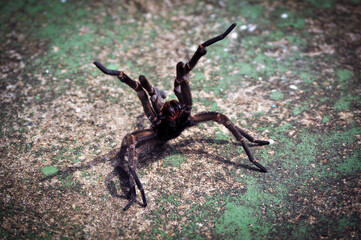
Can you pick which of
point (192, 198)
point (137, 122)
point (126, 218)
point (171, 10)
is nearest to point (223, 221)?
point (192, 198)

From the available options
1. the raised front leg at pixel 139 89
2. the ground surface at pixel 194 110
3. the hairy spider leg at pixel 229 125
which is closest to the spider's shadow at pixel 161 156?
the ground surface at pixel 194 110

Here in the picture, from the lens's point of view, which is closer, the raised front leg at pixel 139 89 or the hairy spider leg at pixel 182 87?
the raised front leg at pixel 139 89

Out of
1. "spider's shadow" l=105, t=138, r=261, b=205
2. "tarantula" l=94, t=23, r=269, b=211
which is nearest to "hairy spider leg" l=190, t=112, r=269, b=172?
"tarantula" l=94, t=23, r=269, b=211

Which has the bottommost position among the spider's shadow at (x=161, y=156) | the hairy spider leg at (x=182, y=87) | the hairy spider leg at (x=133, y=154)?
the spider's shadow at (x=161, y=156)

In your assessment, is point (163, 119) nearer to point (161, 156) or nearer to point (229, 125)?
point (161, 156)

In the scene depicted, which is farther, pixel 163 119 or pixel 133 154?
pixel 163 119

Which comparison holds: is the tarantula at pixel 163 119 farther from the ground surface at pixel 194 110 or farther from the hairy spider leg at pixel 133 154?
the ground surface at pixel 194 110

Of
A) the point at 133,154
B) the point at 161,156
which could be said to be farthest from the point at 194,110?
the point at 133,154
